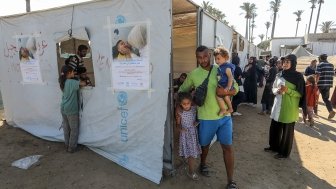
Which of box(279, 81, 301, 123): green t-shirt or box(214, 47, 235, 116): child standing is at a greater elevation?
box(214, 47, 235, 116): child standing

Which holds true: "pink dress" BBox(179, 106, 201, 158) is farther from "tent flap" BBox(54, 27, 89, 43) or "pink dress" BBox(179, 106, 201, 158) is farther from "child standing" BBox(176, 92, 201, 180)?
"tent flap" BBox(54, 27, 89, 43)

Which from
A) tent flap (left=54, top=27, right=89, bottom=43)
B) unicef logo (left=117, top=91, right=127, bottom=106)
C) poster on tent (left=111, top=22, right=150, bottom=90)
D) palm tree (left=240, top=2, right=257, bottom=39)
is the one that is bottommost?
unicef logo (left=117, top=91, right=127, bottom=106)

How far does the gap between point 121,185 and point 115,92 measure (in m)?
1.39

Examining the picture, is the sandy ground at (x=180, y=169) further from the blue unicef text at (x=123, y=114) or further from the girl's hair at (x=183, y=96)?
the girl's hair at (x=183, y=96)

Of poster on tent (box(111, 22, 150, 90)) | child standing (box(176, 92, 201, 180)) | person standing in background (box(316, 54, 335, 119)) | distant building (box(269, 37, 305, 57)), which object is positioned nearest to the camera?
child standing (box(176, 92, 201, 180))

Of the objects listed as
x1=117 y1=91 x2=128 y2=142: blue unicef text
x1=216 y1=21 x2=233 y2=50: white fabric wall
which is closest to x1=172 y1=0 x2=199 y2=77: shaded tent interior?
x1=216 y1=21 x2=233 y2=50: white fabric wall

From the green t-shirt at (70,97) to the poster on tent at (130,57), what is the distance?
33.2 inches

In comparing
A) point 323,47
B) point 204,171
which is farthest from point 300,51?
point 204,171

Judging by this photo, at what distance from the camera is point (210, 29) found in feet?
17.1

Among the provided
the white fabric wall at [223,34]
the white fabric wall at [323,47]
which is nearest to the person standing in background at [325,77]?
the white fabric wall at [223,34]

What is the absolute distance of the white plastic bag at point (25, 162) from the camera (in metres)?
4.39

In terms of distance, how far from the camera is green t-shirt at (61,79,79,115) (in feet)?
15.1

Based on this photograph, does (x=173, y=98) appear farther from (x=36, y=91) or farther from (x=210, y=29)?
(x=36, y=91)

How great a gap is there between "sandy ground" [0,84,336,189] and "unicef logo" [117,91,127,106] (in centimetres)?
102
